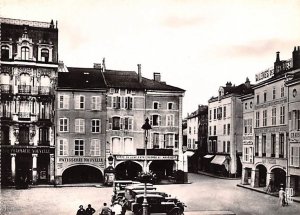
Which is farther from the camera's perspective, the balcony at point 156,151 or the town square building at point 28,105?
the balcony at point 156,151

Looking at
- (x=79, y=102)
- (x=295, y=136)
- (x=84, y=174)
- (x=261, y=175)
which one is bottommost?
(x=84, y=174)

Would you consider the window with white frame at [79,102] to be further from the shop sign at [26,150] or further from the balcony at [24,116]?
the shop sign at [26,150]

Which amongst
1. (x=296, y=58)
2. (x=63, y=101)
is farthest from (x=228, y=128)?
(x=296, y=58)

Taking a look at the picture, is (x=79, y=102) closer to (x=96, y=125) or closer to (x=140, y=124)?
(x=96, y=125)

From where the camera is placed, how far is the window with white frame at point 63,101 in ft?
90.7

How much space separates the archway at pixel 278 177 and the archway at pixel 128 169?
9059 millimetres

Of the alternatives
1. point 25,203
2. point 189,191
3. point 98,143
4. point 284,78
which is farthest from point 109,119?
point 284,78

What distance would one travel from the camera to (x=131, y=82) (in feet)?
96.0

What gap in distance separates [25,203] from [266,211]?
10.7 meters

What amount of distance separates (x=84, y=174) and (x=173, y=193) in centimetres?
766

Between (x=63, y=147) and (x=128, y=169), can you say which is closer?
(x=63, y=147)

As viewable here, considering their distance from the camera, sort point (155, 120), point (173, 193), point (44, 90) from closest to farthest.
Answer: point (173, 193), point (44, 90), point (155, 120)

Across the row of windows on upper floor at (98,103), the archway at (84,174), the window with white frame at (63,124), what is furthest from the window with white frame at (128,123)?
→ the window with white frame at (63,124)

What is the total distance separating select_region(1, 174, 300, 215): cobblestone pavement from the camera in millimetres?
17812
